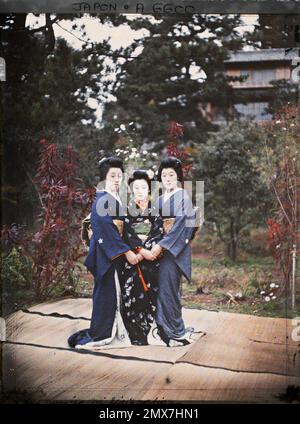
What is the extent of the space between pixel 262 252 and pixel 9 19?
271 cm

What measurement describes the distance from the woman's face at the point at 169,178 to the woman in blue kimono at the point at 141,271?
156 millimetres

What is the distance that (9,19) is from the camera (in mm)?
3779

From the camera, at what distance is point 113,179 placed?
376cm

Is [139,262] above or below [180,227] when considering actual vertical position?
below

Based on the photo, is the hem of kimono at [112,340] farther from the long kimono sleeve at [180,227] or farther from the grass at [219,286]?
the long kimono sleeve at [180,227]

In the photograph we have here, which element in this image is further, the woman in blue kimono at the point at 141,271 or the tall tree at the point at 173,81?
the tall tree at the point at 173,81

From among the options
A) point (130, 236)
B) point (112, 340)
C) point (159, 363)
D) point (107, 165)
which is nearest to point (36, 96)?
point (107, 165)

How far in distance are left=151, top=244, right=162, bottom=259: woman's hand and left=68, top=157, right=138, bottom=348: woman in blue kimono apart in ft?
0.48

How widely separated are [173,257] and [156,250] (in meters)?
0.14

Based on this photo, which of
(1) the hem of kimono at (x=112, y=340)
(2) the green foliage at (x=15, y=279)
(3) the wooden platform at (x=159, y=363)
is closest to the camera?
(3) the wooden platform at (x=159, y=363)

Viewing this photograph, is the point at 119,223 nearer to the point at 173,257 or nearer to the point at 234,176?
the point at 173,257

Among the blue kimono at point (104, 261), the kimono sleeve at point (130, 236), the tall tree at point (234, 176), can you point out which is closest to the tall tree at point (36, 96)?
the blue kimono at point (104, 261)

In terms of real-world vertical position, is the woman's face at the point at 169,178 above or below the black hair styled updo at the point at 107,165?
below

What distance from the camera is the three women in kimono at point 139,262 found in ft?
→ 12.1
